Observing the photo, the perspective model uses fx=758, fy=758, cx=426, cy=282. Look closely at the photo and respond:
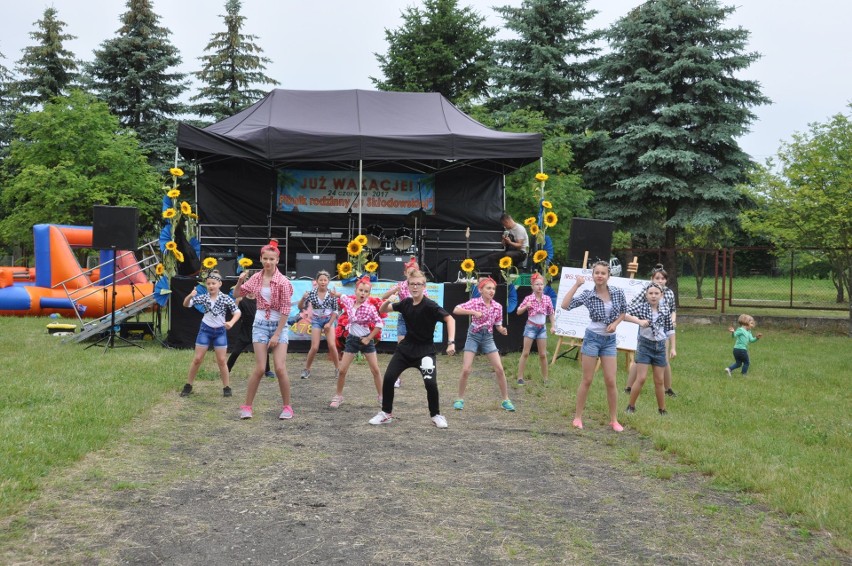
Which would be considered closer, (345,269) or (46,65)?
(345,269)

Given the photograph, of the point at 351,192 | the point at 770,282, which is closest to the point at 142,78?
the point at 351,192

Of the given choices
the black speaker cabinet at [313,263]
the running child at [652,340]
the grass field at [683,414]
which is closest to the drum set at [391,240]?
the black speaker cabinet at [313,263]

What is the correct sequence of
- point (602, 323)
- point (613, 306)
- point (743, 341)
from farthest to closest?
point (743, 341)
point (602, 323)
point (613, 306)

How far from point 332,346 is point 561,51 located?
20169mm

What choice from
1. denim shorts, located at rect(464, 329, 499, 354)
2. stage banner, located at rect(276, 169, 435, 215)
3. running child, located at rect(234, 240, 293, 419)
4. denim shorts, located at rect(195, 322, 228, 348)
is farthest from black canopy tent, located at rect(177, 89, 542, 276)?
running child, located at rect(234, 240, 293, 419)

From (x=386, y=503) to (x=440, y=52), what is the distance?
33.5 meters

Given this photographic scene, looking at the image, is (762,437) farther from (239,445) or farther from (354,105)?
(354,105)

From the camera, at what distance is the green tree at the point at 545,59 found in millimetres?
27344

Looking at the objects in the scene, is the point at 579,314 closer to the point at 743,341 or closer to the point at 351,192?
the point at 743,341

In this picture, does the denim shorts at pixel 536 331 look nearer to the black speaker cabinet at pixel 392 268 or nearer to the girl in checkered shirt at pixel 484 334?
the girl in checkered shirt at pixel 484 334

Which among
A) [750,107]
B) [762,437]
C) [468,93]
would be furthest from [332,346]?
[468,93]

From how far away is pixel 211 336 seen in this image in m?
9.61

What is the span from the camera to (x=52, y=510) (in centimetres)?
513

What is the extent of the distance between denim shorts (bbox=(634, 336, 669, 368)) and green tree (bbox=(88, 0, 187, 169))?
100 feet
